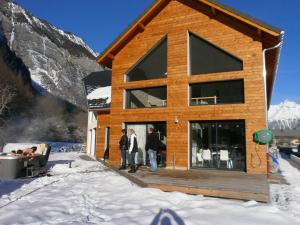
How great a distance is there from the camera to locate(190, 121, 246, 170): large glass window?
1178cm

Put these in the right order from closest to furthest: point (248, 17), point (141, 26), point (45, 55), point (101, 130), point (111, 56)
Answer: point (248, 17) → point (141, 26) → point (111, 56) → point (101, 130) → point (45, 55)

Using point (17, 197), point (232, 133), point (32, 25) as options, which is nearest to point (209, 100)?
point (232, 133)

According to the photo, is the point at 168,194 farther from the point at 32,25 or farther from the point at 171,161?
the point at 32,25

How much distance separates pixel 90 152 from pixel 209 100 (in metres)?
14.2

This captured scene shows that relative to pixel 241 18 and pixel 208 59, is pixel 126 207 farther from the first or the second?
pixel 241 18

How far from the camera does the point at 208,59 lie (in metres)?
13.0

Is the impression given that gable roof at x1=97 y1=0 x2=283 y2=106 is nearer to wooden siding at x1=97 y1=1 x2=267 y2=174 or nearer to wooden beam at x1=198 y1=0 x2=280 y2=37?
wooden beam at x1=198 y1=0 x2=280 y2=37

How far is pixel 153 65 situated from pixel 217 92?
353 cm

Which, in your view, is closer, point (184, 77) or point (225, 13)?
point (225, 13)

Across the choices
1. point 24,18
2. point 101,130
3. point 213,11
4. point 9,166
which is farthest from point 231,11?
point 24,18

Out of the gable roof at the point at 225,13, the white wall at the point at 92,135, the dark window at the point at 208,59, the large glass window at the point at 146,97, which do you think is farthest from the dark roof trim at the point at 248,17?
the white wall at the point at 92,135

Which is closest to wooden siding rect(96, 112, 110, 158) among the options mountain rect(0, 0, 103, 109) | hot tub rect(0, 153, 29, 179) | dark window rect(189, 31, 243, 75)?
dark window rect(189, 31, 243, 75)

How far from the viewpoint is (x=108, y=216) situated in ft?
19.1

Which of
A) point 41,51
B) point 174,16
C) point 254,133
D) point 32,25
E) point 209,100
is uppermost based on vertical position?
point 32,25
